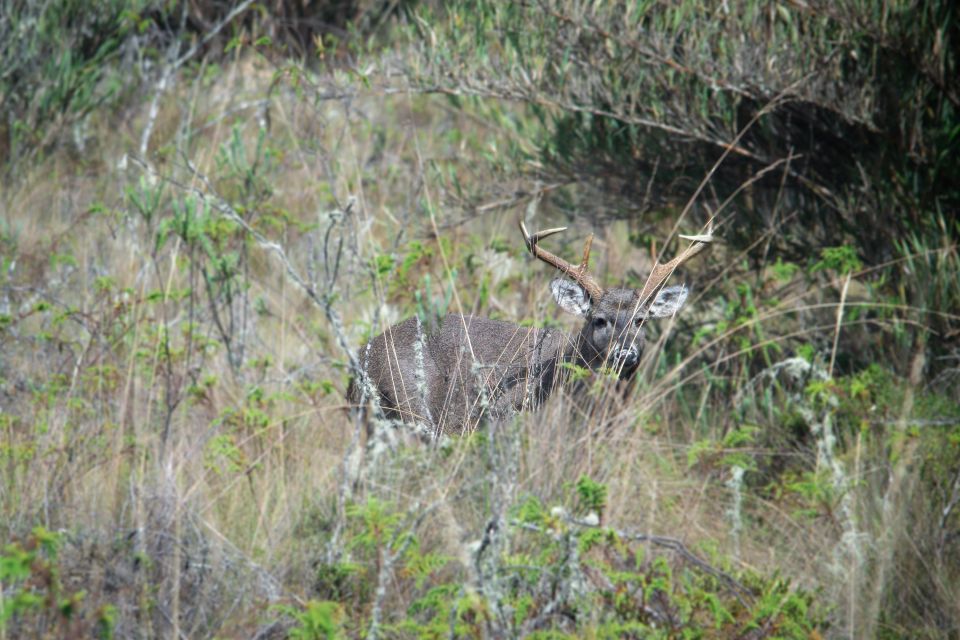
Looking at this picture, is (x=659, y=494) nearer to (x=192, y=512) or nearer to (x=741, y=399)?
(x=741, y=399)

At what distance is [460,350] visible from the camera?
3.70 meters

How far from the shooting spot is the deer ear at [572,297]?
4.95 m

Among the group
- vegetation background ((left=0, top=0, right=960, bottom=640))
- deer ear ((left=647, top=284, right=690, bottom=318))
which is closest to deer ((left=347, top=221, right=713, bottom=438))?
vegetation background ((left=0, top=0, right=960, bottom=640))

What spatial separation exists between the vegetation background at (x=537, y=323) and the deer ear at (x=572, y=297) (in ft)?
0.46

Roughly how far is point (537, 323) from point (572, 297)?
117cm

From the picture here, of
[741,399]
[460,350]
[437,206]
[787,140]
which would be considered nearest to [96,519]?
[460,350]

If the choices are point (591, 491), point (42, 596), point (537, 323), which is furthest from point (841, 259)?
point (42, 596)

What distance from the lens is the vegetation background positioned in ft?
12.0

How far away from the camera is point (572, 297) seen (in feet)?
17.1

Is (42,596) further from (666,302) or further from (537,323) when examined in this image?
(666,302)

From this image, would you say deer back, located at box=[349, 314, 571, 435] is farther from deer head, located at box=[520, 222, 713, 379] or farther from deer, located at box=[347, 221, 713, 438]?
deer head, located at box=[520, 222, 713, 379]

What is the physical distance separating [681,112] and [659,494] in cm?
231

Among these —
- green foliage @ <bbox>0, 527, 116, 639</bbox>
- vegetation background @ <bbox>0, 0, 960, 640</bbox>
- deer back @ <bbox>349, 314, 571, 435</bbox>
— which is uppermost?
green foliage @ <bbox>0, 527, 116, 639</bbox>

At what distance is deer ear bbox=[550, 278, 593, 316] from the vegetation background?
0.46ft
